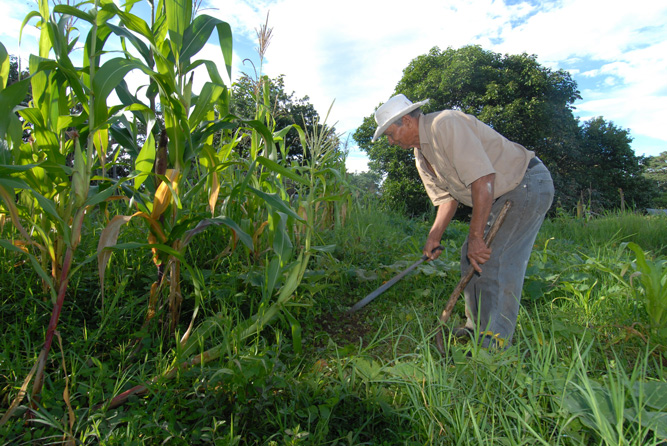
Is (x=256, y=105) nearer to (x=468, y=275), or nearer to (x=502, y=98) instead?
(x=468, y=275)

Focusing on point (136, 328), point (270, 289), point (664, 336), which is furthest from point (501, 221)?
point (136, 328)

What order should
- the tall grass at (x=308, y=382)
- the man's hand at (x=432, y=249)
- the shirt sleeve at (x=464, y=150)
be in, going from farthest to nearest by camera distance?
the man's hand at (x=432, y=249), the shirt sleeve at (x=464, y=150), the tall grass at (x=308, y=382)

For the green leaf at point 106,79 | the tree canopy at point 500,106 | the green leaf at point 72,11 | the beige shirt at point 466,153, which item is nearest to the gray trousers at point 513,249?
the beige shirt at point 466,153

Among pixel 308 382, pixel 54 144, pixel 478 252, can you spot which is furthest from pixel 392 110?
pixel 54 144

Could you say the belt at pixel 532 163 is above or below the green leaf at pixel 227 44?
below

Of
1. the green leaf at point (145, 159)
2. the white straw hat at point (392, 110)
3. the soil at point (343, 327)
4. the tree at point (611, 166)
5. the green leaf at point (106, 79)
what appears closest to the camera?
the green leaf at point (106, 79)

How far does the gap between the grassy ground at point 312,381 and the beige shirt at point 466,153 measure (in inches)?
36.9

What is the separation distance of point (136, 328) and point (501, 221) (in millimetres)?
2246

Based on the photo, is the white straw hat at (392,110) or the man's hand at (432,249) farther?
the man's hand at (432,249)

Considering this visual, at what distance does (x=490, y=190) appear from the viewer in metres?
2.13

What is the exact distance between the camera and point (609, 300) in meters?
2.61

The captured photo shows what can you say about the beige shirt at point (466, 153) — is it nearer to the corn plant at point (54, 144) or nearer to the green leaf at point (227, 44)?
the green leaf at point (227, 44)

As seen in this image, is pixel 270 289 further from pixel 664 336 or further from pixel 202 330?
pixel 664 336

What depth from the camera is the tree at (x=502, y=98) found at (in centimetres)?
1361
